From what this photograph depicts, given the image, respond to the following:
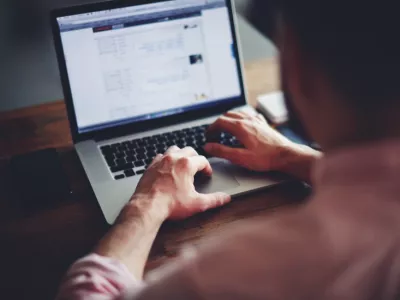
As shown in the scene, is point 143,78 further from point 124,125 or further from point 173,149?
point 173,149

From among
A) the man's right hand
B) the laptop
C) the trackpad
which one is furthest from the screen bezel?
the trackpad

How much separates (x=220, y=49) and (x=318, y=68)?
2.45ft

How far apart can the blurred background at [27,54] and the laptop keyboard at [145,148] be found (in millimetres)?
595

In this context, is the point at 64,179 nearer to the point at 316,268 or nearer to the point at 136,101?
the point at 136,101

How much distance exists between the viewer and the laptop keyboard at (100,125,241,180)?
1162 millimetres

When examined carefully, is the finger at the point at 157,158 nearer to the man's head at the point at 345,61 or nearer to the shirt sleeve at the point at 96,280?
the shirt sleeve at the point at 96,280

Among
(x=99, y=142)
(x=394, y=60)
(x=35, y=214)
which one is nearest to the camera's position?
(x=394, y=60)

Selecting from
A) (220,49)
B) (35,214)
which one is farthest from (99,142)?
(220,49)

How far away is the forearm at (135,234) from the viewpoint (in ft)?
2.88

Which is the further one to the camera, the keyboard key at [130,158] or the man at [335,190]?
the keyboard key at [130,158]

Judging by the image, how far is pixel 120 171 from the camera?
1.15 metres

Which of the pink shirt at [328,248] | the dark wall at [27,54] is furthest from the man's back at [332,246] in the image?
the dark wall at [27,54]

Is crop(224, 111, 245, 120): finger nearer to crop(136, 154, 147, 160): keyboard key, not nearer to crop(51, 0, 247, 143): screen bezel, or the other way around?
crop(51, 0, 247, 143): screen bezel

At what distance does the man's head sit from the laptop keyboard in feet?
2.00
